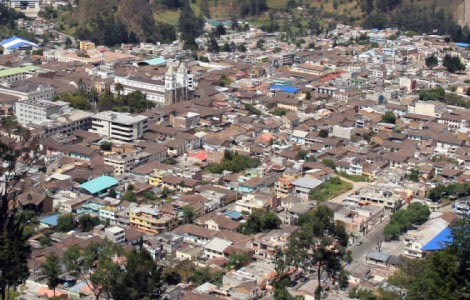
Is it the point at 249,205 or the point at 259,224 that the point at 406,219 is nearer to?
the point at 259,224

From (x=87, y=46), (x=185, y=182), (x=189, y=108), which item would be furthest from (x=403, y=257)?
(x=87, y=46)

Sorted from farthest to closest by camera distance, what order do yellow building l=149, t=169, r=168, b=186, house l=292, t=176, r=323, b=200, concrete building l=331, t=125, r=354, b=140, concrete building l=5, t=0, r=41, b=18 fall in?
1. concrete building l=5, t=0, r=41, b=18
2. concrete building l=331, t=125, r=354, b=140
3. yellow building l=149, t=169, r=168, b=186
4. house l=292, t=176, r=323, b=200

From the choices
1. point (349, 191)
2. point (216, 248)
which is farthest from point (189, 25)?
point (216, 248)

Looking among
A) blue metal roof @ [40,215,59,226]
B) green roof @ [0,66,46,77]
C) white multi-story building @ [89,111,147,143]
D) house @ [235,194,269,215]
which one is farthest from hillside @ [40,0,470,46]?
blue metal roof @ [40,215,59,226]

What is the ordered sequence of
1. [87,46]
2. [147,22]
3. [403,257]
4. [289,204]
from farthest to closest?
[147,22] → [87,46] → [289,204] → [403,257]

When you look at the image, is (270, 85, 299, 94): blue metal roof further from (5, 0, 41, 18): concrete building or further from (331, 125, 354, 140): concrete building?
(5, 0, 41, 18): concrete building

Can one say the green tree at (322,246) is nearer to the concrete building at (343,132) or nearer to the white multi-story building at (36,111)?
the concrete building at (343,132)

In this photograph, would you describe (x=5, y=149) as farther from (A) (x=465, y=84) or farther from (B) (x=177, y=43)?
(B) (x=177, y=43)
